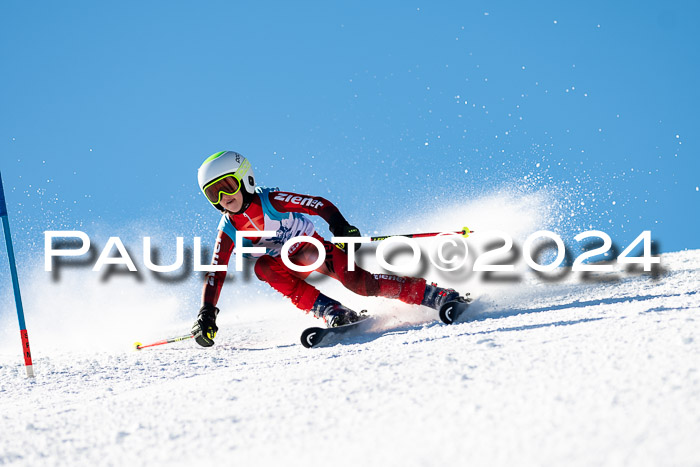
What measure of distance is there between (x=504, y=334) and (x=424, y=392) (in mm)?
1082

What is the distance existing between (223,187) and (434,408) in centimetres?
330

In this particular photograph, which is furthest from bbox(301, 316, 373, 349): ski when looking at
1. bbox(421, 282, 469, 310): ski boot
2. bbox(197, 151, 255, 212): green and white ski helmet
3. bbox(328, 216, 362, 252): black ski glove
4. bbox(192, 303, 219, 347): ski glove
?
bbox(197, 151, 255, 212): green and white ski helmet

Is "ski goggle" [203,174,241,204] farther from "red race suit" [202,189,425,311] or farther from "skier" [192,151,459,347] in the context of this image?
"red race suit" [202,189,425,311]

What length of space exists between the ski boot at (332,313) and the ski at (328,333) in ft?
0.29

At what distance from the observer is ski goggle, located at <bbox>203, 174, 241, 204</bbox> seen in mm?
4855

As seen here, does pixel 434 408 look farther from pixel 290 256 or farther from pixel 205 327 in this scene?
pixel 290 256

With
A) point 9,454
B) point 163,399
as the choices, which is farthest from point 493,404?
point 9,454

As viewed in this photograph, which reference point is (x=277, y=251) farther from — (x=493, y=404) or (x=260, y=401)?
(x=493, y=404)

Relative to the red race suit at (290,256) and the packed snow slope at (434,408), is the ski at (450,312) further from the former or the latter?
the packed snow slope at (434,408)

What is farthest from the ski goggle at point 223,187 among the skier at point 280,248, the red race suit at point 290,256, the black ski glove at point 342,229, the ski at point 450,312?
the ski at point 450,312

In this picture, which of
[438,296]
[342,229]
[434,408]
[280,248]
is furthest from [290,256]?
[434,408]

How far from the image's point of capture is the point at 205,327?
4.89 m

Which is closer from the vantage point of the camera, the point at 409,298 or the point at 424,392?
the point at 424,392

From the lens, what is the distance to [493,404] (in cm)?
194
